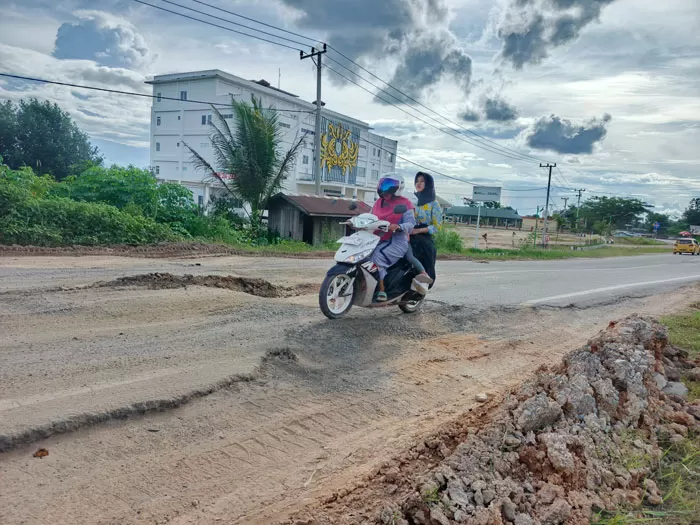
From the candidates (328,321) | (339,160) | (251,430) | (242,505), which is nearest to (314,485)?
(242,505)

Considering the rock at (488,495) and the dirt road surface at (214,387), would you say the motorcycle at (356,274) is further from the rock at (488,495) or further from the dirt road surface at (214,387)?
the rock at (488,495)

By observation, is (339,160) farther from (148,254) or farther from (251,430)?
(251,430)

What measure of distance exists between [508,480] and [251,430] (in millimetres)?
1645

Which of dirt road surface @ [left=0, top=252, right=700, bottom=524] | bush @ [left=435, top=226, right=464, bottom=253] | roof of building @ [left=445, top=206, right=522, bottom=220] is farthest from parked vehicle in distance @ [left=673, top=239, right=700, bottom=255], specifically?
roof of building @ [left=445, top=206, right=522, bottom=220]

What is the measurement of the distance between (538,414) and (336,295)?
3.31m

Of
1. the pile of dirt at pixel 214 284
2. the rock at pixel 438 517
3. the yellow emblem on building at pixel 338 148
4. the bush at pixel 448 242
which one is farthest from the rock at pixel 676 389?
the yellow emblem on building at pixel 338 148

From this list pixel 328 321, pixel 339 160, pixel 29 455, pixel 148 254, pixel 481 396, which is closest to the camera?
pixel 29 455

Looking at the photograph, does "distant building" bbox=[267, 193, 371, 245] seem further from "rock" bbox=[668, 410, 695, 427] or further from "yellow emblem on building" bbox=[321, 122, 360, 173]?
"yellow emblem on building" bbox=[321, 122, 360, 173]

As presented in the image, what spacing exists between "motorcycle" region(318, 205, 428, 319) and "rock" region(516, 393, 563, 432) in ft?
10.1

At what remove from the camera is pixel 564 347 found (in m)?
6.14

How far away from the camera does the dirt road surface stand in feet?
8.50

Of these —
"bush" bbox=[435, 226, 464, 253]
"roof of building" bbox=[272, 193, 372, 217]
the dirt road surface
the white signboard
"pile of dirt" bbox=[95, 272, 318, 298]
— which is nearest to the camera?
the dirt road surface

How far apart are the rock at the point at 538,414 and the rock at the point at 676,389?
165cm

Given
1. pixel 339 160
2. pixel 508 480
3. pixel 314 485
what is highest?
pixel 339 160
